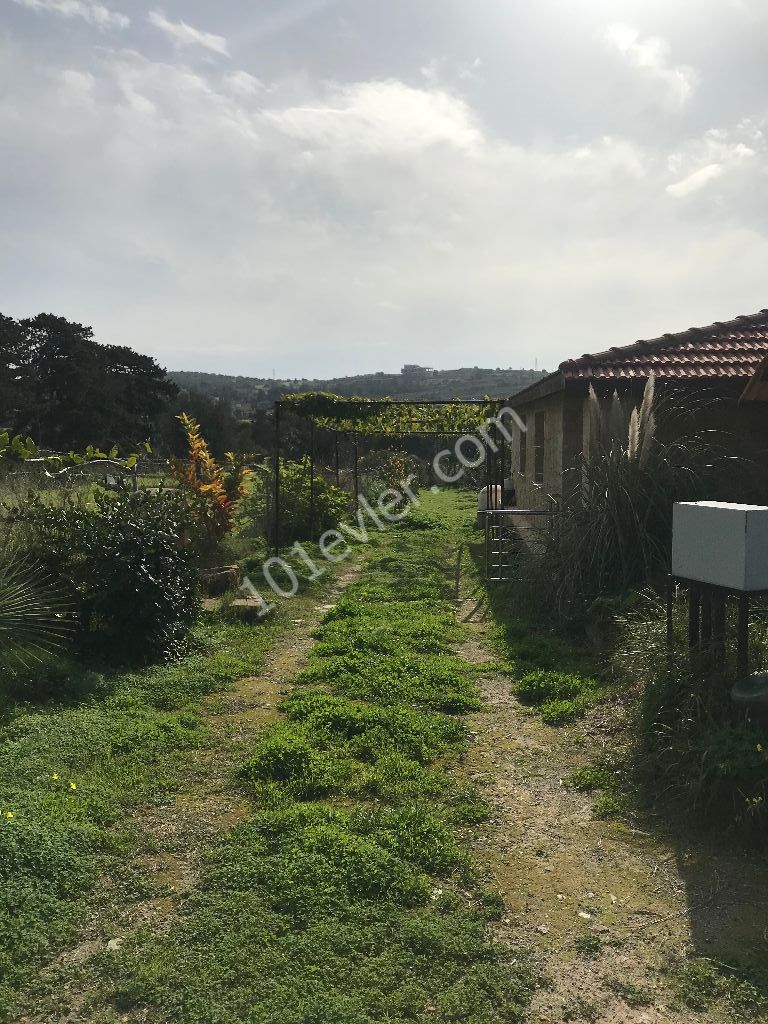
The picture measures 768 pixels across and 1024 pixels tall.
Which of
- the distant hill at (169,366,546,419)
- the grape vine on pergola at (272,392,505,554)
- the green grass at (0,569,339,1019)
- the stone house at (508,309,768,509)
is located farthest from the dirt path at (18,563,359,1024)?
the distant hill at (169,366,546,419)

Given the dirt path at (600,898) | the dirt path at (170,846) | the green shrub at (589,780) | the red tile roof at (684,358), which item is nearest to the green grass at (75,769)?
the dirt path at (170,846)

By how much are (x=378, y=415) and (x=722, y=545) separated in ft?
32.9

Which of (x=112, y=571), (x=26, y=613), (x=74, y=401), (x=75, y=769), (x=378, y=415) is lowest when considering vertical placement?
(x=75, y=769)

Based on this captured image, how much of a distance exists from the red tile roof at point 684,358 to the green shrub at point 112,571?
5.49 m

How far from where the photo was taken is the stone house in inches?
367

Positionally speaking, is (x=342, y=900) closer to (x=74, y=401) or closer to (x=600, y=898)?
(x=600, y=898)

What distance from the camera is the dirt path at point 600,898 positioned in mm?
2750

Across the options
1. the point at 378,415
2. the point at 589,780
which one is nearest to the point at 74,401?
the point at 378,415

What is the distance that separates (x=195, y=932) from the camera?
304cm

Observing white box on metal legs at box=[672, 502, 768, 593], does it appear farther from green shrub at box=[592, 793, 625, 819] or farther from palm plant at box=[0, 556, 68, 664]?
palm plant at box=[0, 556, 68, 664]

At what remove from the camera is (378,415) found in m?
13.9

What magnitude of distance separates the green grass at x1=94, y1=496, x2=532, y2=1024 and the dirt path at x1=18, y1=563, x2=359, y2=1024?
0.11 metres

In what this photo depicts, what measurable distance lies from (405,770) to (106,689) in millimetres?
2748

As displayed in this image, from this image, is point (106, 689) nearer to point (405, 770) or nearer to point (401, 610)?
point (405, 770)
